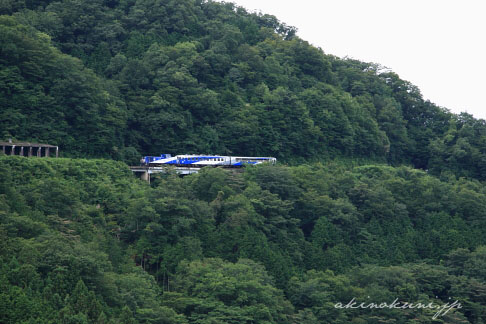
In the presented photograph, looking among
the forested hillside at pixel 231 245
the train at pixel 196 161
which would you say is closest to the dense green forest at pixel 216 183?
the forested hillside at pixel 231 245

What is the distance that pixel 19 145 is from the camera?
112ft

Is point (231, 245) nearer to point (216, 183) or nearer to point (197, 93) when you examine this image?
point (216, 183)

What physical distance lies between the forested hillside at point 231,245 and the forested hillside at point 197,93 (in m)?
4.73

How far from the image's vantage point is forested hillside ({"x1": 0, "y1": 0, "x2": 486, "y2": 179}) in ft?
126

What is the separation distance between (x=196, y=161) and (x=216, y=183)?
5342mm

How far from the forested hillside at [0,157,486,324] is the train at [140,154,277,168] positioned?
323 cm

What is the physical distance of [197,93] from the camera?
146 ft

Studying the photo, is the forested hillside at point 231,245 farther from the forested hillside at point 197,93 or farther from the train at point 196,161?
the forested hillside at point 197,93

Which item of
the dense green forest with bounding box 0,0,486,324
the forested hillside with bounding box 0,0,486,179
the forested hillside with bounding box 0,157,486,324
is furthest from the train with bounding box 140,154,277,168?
the forested hillside with bounding box 0,157,486,324

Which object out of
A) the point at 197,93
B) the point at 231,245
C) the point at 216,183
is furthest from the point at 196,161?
Answer: the point at 231,245

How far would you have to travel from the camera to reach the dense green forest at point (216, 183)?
88.4 ft

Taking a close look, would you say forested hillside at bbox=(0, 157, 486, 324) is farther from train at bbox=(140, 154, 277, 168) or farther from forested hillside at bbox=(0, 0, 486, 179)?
forested hillside at bbox=(0, 0, 486, 179)

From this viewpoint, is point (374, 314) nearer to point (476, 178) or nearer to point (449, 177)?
point (449, 177)

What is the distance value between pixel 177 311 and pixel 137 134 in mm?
17429
